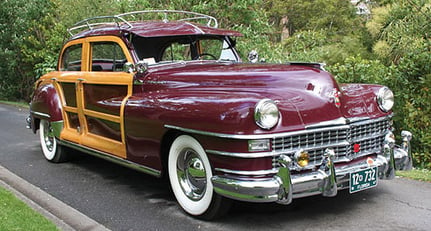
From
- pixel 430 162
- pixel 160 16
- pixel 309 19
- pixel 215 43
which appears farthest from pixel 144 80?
pixel 309 19

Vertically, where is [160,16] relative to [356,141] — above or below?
above

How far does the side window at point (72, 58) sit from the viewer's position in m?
6.65

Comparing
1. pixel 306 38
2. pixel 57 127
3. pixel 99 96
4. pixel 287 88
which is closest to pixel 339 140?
pixel 287 88

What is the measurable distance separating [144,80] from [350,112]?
2218 mm

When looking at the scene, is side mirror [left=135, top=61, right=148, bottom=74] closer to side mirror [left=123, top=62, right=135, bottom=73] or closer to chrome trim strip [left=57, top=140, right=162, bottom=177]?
side mirror [left=123, top=62, right=135, bottom=73]

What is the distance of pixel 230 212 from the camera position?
15.2 ft

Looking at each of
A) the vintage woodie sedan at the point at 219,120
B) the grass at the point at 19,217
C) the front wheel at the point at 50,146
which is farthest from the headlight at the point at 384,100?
the front wheel at the point at 50,146

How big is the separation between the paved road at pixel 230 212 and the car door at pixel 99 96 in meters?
0.50

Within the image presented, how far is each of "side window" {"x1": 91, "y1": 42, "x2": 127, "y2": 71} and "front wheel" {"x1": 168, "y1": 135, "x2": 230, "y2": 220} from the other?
65.8 inches

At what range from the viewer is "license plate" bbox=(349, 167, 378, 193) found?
4.21 metres

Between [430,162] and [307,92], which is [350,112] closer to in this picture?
[307,92]

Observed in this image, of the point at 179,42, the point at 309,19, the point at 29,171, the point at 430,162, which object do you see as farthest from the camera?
the point at 309,19

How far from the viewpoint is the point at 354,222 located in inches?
170

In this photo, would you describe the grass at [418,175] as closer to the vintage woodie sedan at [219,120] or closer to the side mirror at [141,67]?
the vintage woodie sedan at [219,120]
